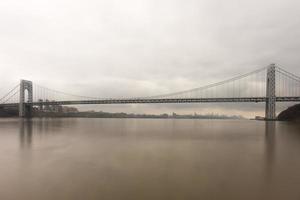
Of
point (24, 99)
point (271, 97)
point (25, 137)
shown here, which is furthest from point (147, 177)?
point (24, 99)

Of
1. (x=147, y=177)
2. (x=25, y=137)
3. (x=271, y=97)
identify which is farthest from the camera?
(x=271, y=97)

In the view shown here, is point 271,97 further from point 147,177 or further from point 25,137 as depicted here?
point 147,177

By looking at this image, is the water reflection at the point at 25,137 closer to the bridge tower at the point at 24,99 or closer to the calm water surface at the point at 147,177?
the calm water surface at the point at 147,177

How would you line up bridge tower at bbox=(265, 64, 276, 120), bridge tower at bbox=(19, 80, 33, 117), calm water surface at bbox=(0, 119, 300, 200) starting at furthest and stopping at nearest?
bridge tower at bbox=(19, 80, 33, 117)
bridge tower at bbox=(265, 64, 276, 120)
calm water surface at bbox=(0, 119, 300, 200)

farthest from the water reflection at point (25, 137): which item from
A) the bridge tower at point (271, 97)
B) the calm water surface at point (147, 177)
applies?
the bridge tower at point (271, 97)

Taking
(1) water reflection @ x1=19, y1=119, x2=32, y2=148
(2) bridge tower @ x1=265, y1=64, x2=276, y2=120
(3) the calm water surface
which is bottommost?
(1) water reflection @ x1=19, y1=119, x2=32, y2=148

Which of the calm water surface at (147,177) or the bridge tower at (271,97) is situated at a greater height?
the bridge tower at (271,97)

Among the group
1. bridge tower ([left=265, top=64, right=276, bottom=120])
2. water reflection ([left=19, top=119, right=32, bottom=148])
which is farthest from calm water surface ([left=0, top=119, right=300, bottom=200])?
bridge tower ([left=265, top=64, right=276, bottom=120])

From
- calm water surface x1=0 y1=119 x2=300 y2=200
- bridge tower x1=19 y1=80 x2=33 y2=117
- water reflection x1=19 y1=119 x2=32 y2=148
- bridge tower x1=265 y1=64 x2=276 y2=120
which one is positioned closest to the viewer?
calm water surface x1=0 y1=119 x2=300 y2=200

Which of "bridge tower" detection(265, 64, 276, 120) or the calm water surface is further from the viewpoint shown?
"bridge tower" detection(265, 64, 276, 120)

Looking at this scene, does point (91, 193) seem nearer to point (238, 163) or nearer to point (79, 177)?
point (79, 177)

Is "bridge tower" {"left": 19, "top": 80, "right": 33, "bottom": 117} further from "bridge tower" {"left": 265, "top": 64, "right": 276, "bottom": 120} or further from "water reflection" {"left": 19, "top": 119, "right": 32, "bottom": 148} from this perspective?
"bridge tower" {"left": 265, "top": 64, "right": 276, "bottom": 120}
